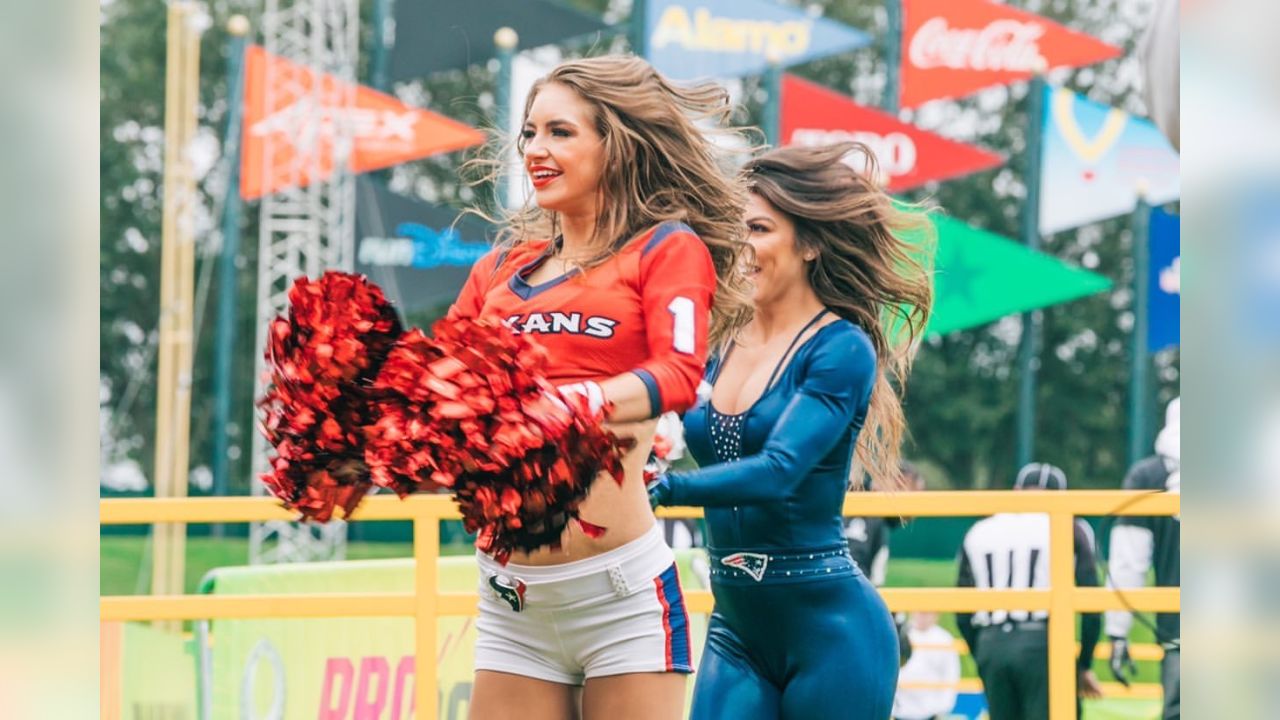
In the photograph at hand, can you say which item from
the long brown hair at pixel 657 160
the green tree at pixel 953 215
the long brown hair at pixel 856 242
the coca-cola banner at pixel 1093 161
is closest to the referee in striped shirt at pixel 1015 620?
the long brown hair at pixel 856 242

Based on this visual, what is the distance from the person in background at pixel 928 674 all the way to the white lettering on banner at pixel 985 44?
9953 mm

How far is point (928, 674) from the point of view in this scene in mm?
6988

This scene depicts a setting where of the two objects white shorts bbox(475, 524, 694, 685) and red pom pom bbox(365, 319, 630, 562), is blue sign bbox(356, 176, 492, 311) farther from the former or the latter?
red pom pom bbox(365, 319, 630, 562)

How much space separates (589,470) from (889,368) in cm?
172

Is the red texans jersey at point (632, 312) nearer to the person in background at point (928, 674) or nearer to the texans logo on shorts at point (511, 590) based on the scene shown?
the texans logo on shorts at point (511, 590)

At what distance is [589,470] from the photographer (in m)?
2.44

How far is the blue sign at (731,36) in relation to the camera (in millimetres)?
15406

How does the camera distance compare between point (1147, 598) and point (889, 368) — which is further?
point (1147, 598)

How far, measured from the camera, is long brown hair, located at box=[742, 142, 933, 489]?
12.1 ft

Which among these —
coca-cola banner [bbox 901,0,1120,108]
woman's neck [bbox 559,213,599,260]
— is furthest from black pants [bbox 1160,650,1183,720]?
coca-cola banner [bbox 901,0,1120,108]

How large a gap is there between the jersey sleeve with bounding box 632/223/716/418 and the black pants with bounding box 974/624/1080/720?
3281 mm

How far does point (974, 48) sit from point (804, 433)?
550 inches
